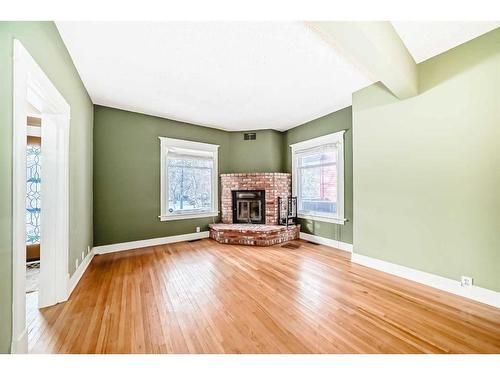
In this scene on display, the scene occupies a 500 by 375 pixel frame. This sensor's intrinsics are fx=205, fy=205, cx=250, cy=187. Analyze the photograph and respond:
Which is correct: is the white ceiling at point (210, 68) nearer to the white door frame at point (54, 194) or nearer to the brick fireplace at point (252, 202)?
the white door frame at point (54, 194)

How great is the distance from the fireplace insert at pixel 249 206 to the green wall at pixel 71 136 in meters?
2.83

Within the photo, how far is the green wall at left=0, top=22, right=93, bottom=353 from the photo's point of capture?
1.15m

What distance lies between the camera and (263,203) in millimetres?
4875

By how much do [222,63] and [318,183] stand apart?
3.06 metres

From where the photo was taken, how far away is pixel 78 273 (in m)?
2.61

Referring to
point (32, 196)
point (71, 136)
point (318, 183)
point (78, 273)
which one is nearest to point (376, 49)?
point (318, 183)

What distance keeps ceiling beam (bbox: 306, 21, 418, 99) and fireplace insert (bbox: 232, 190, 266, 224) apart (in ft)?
10.4

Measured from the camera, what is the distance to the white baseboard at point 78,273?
7.54 ft

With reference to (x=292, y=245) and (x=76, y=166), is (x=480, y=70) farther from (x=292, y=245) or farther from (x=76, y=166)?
(x=76, y=166)

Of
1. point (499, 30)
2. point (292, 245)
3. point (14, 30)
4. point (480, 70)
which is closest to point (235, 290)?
point (292, 245)

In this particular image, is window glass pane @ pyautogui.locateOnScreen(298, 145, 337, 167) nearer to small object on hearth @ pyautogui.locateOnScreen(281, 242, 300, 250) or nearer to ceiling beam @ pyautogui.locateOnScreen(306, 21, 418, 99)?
ceiling beam @ pyautogui.locateOnScreen(306, 21, 418, 99)

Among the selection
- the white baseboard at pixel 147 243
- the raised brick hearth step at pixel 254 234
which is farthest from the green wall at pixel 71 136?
the raised brick hearth step at pixel 254 234

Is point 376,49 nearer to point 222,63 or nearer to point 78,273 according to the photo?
point 222,63

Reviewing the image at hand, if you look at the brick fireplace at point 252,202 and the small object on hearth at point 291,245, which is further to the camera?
the brick fireplace at point 252,202
